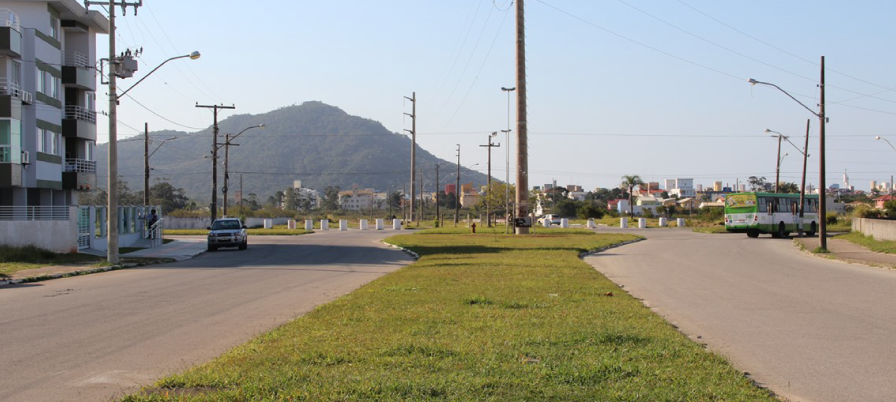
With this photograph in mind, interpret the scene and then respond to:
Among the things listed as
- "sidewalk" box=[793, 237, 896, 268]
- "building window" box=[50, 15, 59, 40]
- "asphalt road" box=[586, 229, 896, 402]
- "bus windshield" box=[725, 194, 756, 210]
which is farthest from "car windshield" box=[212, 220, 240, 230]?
"bus windshield" box=[725, 194, 756, 210]

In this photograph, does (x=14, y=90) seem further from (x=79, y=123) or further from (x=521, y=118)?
(x=521, y=118)

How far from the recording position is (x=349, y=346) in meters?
9.06

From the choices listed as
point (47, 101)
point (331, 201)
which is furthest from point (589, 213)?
point (331, 201)

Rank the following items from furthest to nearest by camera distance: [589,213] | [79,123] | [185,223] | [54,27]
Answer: [589,213], [185,223], [79,123], [54,27]

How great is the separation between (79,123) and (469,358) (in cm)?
4137

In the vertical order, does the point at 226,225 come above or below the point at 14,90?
below

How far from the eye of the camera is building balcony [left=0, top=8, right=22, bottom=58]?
35.4 metres

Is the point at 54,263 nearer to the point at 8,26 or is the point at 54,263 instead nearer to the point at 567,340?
the point at 8,26

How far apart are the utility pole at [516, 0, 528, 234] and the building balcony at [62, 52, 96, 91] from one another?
A: 82.6 feet

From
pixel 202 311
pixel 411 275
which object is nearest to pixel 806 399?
pixel 202 311

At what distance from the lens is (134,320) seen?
12.8 metres

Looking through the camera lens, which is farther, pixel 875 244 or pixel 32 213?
pixel 875 244

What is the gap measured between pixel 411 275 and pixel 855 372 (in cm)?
1381

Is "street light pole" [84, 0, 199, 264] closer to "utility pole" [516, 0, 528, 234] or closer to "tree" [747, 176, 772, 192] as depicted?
"utility pole" [516, 0, 528, 234]
